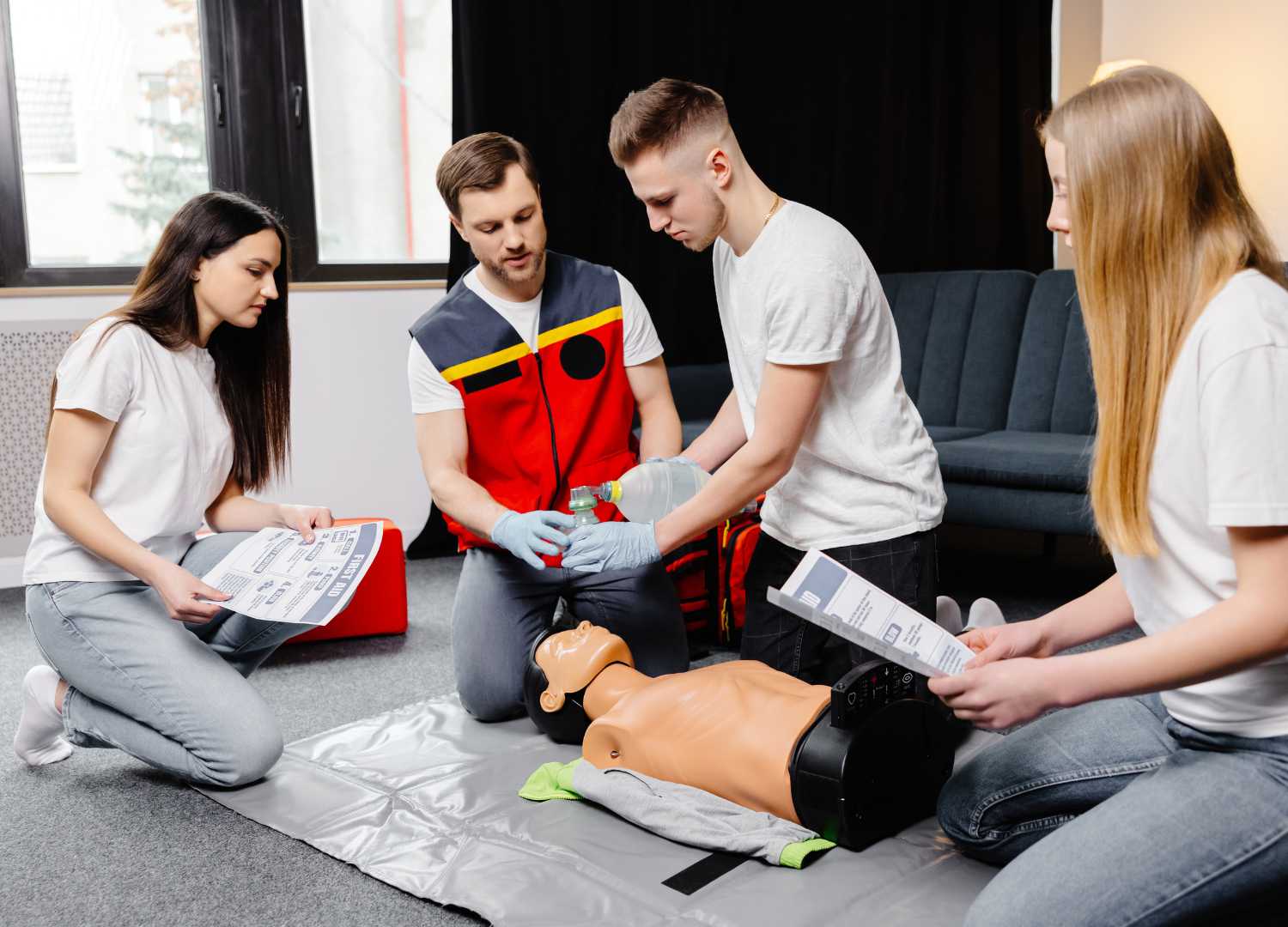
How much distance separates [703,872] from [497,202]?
123 centimetres

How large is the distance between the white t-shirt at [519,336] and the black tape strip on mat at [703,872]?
104cm

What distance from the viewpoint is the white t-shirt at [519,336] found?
2268 millimetres

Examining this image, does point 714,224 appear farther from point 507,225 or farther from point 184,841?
point 184,841

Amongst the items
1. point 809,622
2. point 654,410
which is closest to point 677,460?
point 654,410

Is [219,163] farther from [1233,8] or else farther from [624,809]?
[1233,8]

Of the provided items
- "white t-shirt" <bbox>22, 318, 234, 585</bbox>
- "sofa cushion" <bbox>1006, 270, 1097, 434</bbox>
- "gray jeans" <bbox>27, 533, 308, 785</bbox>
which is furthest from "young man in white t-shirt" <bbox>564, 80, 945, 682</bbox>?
"sofa cushion" <bbox>1006, 270, 1097, 434</bbox>

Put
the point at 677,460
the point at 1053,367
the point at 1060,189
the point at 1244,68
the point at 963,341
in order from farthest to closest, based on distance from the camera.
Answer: the point at 1244,68
the point at 963,341
the point at 1053,367
the point at 677,460
the point at 1060,189

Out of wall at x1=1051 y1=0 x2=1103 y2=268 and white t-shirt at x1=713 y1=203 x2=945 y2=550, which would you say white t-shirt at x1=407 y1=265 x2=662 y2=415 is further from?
wall at x1=1051 y1=0 x2=1103 y2=268

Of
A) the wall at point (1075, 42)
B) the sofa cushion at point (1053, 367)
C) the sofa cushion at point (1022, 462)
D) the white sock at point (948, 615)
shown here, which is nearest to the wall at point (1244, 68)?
the wall at point (1075, 42)

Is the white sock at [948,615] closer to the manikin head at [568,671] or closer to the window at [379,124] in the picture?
the manikin head at [568,671]

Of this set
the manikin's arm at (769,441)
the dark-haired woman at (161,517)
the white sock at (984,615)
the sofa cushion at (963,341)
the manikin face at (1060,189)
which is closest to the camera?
the manikin face at (1060,189)

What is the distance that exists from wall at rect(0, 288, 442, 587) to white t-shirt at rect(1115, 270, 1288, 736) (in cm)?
289

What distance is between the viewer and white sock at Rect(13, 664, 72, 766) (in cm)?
205

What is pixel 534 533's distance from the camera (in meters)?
2.03
